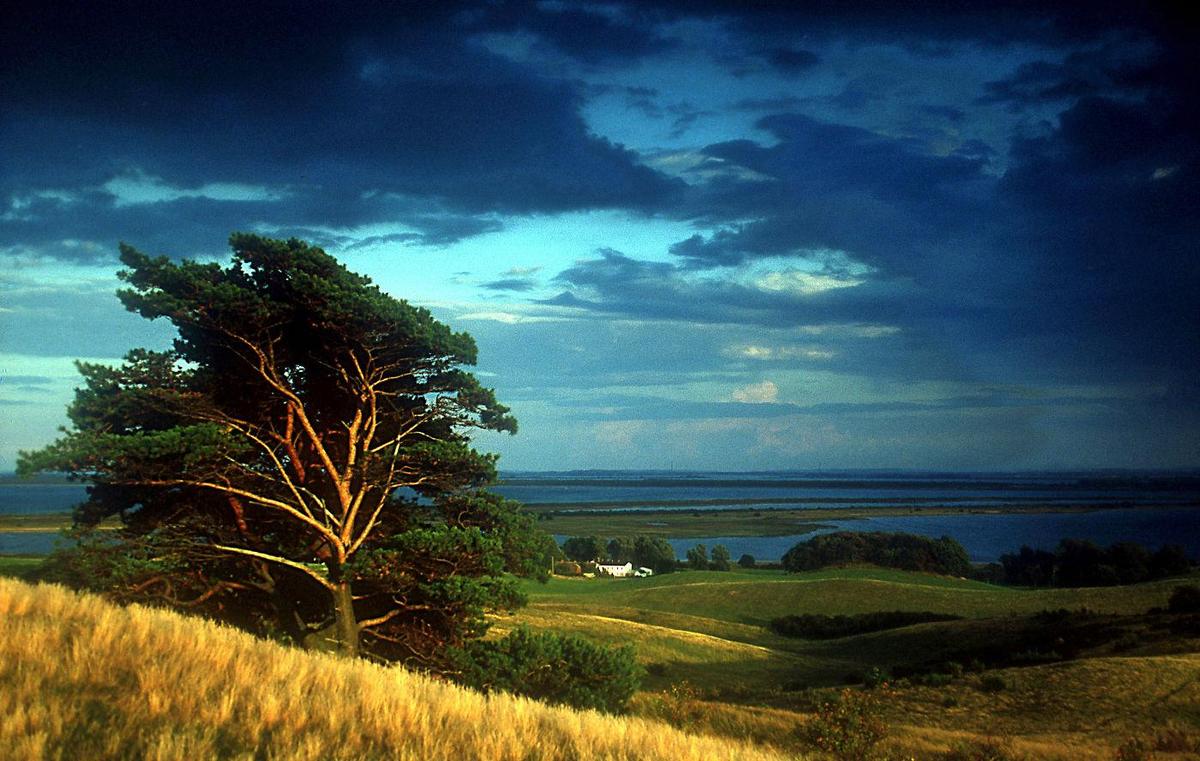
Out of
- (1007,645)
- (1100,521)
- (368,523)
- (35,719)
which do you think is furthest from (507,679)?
(1100,521)

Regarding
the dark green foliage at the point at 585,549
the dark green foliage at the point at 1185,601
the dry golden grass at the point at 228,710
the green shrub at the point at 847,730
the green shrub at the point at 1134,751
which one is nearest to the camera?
the dry golden grass at the point at 228,710

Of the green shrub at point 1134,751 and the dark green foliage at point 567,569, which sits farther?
the dark green foliage at point 567,569

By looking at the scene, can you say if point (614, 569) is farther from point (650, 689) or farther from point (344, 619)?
point (344, 619)

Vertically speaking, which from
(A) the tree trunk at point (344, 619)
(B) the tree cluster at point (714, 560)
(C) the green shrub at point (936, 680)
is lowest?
(B) the tree cluster at point (714, 560)

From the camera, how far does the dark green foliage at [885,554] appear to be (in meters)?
114

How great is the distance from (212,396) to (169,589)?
16.6ft

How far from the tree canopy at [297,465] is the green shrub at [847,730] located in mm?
7872

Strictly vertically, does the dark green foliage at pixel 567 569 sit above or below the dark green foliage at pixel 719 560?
below

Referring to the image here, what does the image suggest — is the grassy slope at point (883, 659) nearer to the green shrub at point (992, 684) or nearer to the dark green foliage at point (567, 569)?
the green shrub at point (992, 684)

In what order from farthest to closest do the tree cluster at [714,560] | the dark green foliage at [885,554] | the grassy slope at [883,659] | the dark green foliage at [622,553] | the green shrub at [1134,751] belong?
the dark green foliage at [622,553] < the dark green foliage at [885,554] < the tree cluster at [714,560] < the grassy slope at [883,659] < the green shrub at [1134,751]

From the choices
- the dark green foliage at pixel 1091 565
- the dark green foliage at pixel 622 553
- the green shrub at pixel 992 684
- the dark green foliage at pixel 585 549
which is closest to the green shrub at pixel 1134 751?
the green shrub at pixel 992 684

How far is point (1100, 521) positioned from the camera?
194125mm

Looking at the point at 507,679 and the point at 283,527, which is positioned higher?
the point at 283,527

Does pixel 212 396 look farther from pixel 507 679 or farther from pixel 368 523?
pixel 507 679
